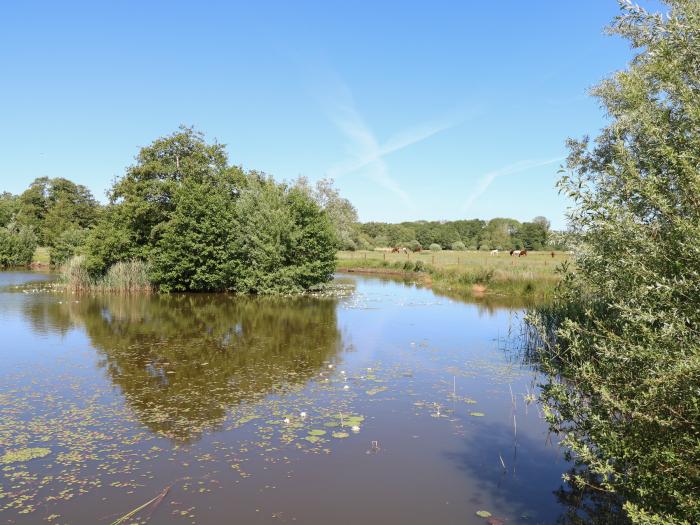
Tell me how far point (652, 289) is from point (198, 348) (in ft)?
41.6

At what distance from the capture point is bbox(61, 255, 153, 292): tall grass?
29766mm

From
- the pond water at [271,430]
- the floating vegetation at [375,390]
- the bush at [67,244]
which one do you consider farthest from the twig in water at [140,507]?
the bush at [67,244]

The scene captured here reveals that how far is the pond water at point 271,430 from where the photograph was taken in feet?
19.3

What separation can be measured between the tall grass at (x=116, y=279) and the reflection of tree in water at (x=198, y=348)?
4.25m

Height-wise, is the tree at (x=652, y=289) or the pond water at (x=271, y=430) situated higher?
the tree at (x=652, y=289)

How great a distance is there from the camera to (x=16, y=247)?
172 ft

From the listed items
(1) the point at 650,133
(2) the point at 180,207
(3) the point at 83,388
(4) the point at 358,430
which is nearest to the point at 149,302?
(2) the point at 180,207

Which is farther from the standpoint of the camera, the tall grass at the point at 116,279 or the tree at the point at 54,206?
the tree at the point at 54,206

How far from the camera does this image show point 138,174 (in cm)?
3012

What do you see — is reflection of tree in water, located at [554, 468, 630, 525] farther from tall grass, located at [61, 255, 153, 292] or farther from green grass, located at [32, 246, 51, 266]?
green grass, located at [32, 246, 51, 266]

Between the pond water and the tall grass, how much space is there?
13697 mm

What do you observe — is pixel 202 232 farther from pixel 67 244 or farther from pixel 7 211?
pixel 7 211

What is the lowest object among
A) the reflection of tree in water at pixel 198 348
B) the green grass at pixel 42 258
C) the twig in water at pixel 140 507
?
the twig in water at pixel 140 507

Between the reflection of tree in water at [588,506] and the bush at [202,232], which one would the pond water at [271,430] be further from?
the bush at [202,232]
